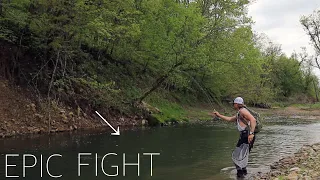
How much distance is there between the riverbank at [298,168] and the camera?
9.14m

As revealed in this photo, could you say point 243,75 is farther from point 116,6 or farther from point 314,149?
point 314,149

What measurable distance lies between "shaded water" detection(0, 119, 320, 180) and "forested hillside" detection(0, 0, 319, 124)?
3.71m

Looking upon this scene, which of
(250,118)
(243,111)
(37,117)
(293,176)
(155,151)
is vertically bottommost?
(155,151)

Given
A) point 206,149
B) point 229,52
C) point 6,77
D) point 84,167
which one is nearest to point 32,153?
point 84,167

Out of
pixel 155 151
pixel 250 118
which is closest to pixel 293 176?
Answer: pixel 250 118

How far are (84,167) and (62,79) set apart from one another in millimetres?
10664

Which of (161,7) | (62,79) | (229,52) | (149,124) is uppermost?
(161,7)

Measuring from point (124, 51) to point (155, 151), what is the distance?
15654 mm

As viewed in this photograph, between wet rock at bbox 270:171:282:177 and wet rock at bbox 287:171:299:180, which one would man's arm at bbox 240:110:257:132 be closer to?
wet rock at bbox 270:171:282:177

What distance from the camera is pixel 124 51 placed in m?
28.8

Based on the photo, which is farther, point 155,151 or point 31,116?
point 31,116

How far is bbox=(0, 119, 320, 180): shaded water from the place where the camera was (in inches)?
413

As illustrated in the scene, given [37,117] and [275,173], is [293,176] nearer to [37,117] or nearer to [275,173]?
[275,173]

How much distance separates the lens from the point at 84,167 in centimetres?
1102
